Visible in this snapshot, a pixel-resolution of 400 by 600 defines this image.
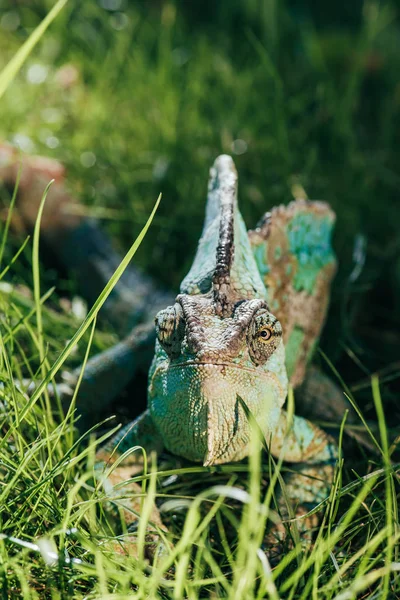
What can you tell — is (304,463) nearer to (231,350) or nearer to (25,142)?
(231,350)

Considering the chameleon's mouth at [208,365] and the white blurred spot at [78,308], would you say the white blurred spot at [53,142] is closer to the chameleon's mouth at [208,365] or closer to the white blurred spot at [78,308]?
the white blurred spot at [78,308]

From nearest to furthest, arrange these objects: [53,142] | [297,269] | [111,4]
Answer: [297,269]
[53,142]
[111,4]

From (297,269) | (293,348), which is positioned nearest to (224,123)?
(297,269)

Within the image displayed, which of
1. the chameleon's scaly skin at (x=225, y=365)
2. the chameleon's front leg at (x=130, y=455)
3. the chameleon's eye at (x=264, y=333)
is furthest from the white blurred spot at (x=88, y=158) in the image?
→ the chameleon's eye at (x=264, y=333)

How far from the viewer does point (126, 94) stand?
201 inches

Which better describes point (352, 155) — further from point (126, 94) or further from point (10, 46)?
point (10, 46)

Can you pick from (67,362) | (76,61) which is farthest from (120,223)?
(76,61)

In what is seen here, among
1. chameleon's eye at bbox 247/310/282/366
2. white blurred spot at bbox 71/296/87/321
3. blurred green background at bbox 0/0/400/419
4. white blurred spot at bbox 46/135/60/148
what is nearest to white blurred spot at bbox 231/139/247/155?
blurred green background at bbox 0/0/400/419

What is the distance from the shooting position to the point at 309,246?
3154mm

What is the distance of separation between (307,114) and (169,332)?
134 inches

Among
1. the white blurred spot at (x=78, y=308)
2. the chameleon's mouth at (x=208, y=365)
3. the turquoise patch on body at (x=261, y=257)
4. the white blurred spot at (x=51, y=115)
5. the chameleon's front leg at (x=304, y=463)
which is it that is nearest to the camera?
the chameleon's mouth at (x=208, y=365)

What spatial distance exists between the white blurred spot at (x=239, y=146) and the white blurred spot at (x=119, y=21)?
82.7 inches

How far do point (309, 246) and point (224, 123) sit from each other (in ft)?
6.02

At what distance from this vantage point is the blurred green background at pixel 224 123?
403 centimetres
